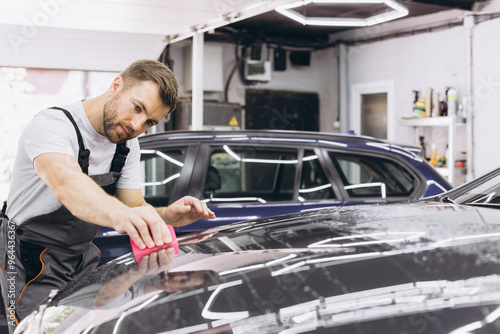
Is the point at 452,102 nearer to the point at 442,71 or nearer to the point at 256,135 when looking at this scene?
the point at 442,71

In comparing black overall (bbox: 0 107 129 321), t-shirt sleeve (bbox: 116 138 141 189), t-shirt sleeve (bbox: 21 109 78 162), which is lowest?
black overall (bbox: 0 107 129 321)

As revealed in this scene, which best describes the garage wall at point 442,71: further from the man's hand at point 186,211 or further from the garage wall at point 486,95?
the man's hand at point 186,211

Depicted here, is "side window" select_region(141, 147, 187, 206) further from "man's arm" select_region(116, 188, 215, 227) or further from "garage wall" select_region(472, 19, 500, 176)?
"garage wall" select_region(472, 19, 500, 176)

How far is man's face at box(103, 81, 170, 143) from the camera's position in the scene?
6.08 feet

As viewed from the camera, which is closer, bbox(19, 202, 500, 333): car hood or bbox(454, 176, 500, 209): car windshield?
bbox(19, 202, 500, 333): car hood

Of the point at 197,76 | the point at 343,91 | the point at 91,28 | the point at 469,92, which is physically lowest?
the point at 469,92

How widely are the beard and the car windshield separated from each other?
116 cm

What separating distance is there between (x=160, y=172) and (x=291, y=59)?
608cm

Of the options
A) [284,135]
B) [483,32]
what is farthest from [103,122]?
[483,32]

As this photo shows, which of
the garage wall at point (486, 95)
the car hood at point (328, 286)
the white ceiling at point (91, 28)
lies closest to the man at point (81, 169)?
the car hood at point (328, 286)

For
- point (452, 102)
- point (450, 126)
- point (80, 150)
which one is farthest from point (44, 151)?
point (452, 102)

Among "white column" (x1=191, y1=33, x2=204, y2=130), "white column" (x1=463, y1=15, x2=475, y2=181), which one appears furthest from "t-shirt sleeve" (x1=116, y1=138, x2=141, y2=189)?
"white column" (x1=463, y1=15, x2=475, y2=181)

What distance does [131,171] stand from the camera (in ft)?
7.20

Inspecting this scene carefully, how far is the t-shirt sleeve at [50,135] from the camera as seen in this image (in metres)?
1.72
